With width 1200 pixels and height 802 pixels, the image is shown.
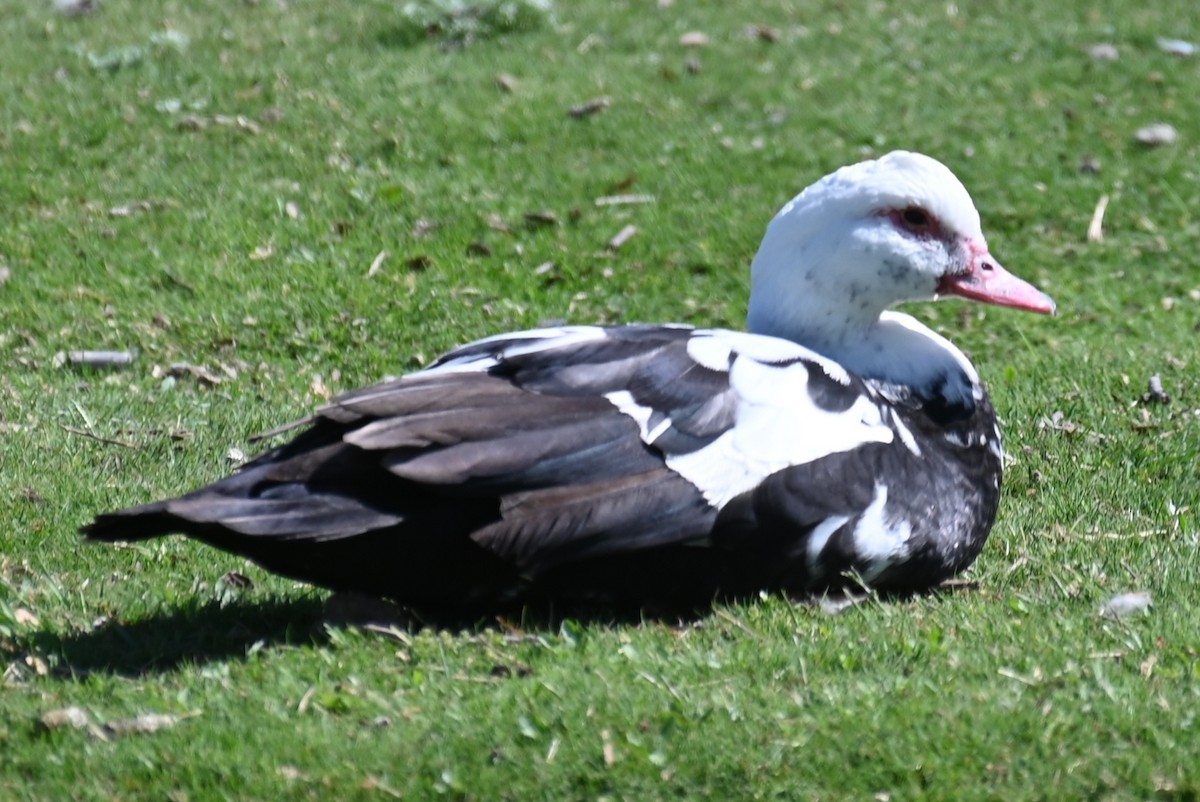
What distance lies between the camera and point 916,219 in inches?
192

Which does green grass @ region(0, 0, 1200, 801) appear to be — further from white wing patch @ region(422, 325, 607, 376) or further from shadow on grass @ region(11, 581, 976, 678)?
white wing patch @ region(422, 325, 607, 376)

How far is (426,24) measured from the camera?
1072cm

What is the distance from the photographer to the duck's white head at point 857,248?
15.8ft

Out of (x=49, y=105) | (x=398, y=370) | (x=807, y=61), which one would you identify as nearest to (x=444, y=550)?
(x=398, y=370)

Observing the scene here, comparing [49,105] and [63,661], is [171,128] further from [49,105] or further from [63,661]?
[63,661]

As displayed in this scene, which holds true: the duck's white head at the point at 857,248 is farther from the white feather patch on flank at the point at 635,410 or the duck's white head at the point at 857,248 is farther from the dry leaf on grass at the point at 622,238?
the dry leaf on grass at the point at 622,238

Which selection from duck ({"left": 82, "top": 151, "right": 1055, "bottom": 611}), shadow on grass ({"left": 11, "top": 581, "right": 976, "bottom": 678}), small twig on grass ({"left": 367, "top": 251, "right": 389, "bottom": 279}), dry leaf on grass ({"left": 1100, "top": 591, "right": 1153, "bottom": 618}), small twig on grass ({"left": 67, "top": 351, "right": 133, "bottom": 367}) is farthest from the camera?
small twig on grass ({"left": 367, "top": 251, "right": 389, "bottom": 279})

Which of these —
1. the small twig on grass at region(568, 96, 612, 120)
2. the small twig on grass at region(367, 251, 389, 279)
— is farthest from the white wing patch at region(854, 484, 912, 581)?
the small twig on grass at region(568, 96, 612, 120)

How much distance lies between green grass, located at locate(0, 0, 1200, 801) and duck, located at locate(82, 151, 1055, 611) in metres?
0.15

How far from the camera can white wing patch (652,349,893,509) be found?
418cm

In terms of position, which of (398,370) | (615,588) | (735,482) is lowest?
(398,370)

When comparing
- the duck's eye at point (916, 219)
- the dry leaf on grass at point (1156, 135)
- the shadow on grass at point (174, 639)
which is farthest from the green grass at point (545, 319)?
the duck's eye at point (916, 219)

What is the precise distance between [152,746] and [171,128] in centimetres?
629

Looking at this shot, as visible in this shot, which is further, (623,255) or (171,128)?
(171,128)
